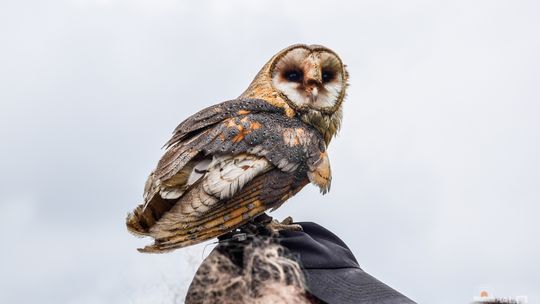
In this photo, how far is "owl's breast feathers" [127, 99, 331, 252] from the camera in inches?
147

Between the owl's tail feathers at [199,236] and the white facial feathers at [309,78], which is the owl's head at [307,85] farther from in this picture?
the owl's tail feathers at [199,236]

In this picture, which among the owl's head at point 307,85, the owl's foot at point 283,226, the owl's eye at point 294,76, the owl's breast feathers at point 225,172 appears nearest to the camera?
the owl's foot at point 283,226

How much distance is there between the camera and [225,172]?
3896 millimetres

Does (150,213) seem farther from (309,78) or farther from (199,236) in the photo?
(309,78)

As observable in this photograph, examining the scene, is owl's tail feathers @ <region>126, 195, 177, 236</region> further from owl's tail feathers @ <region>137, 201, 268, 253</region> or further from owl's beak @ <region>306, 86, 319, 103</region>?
owl's beak @ <region>306, 86, 319, 103</region>

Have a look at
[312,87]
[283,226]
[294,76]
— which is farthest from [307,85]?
[283,226]

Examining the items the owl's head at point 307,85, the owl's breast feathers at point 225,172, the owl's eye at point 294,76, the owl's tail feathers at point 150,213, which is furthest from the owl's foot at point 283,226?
the owl's eye at point 294,76

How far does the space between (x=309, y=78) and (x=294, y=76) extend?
122 mm

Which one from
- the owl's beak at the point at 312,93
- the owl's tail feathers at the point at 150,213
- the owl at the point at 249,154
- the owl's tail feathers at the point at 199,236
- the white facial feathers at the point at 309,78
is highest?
the white facial feathers at the point at 309,78

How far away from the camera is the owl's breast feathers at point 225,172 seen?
3729 millimetres

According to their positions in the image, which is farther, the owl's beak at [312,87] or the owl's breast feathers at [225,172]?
the owl's beak at [312,87]

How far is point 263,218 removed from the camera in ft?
13.1

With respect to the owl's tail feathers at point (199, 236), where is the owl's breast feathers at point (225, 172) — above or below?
above

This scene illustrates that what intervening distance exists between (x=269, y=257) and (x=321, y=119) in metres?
1.88
